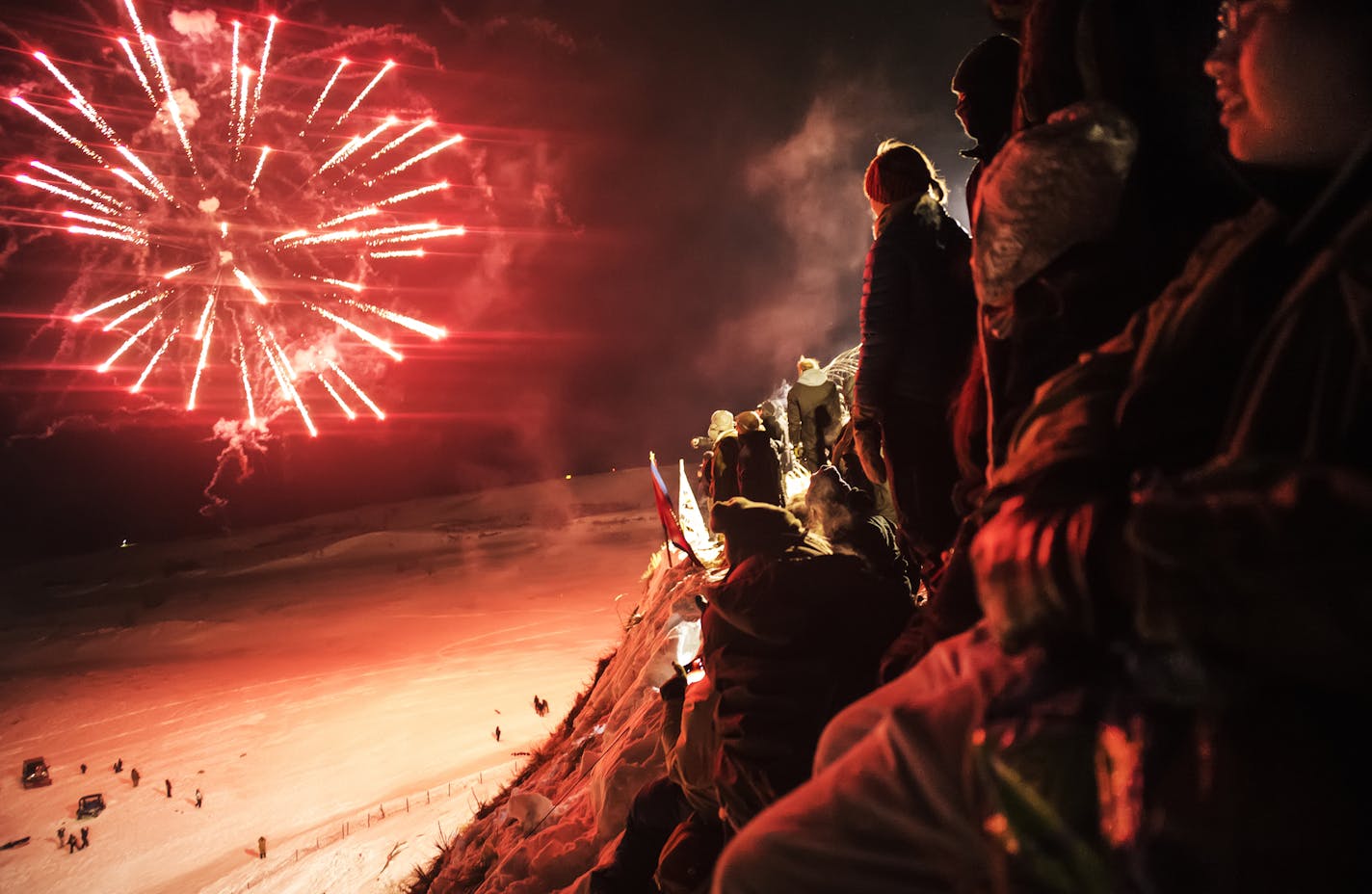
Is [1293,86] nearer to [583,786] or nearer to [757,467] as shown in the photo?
[757,467]

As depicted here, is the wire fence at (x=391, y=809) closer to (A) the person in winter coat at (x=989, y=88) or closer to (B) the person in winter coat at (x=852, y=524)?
(B) the person in winter coat at (x=852, y=524)

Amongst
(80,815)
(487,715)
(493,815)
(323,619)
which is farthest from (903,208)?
(323,619)

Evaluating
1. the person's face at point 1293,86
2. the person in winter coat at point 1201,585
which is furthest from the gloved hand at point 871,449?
the person's face at point 1293,86

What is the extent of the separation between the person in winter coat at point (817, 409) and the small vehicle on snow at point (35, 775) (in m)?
23.4

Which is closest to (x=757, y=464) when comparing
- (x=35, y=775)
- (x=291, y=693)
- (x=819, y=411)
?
(x=819, y=411)

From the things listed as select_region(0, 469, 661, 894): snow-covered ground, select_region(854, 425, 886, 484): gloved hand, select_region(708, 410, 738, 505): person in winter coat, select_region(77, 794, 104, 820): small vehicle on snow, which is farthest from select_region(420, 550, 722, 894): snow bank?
select_region(77, 794, 104, 820): small vehicle on snow

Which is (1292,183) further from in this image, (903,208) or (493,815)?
(493,815)

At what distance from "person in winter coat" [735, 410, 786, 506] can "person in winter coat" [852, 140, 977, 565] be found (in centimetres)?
160

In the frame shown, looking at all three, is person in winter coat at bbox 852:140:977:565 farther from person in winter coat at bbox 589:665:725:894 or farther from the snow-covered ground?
the snow-covered ground

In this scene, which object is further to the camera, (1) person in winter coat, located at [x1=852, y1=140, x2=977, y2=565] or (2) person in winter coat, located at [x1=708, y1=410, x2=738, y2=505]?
(2) person in winter coat, located at [x1=708, y1=410, x2=738, y2=505]

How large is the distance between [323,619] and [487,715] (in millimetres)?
18606

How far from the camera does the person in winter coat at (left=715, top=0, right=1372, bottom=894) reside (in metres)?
0.80

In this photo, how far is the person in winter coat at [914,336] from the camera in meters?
2.67

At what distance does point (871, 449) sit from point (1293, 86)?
6.79 feet
